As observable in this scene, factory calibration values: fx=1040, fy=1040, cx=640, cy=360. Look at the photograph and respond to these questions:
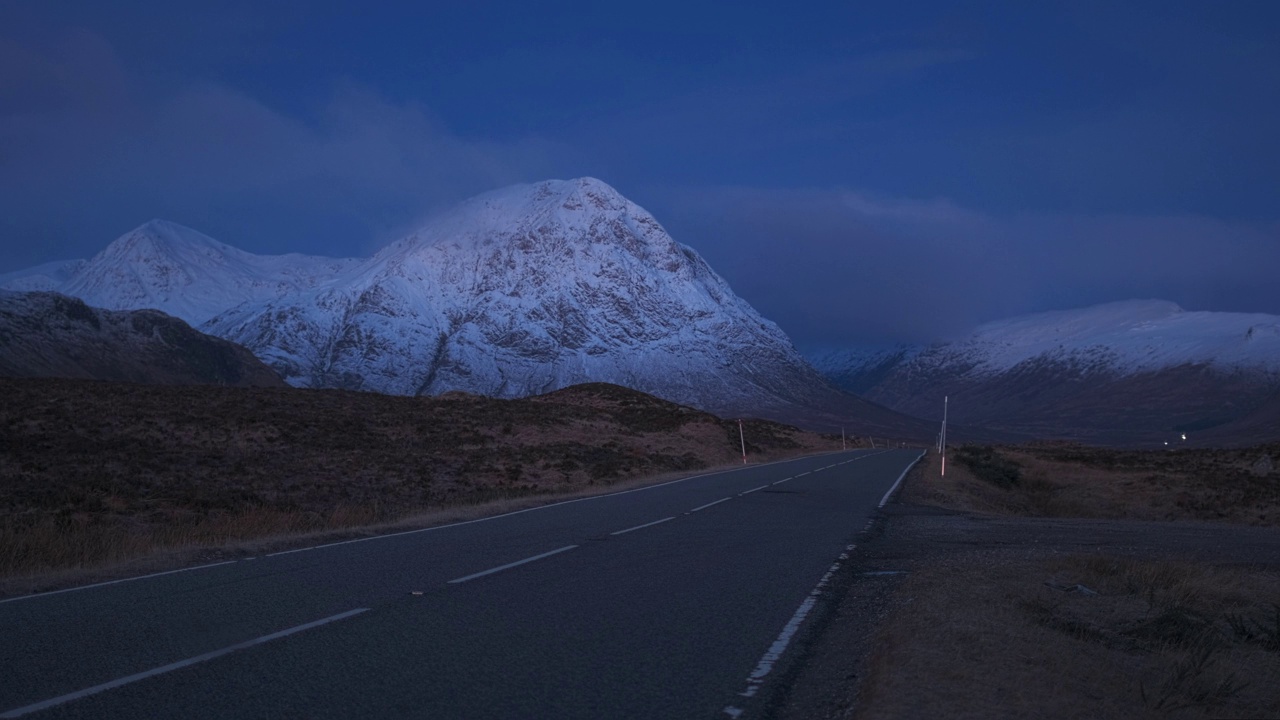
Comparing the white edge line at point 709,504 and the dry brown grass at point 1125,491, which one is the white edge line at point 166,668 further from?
the dry brown grass at point 1125,491

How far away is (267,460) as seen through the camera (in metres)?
30.9

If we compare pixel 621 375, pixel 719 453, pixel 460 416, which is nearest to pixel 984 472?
pixel 719 453

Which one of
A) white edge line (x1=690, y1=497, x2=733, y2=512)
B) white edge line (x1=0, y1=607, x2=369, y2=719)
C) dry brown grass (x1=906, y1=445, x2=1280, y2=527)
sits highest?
white edge line (x1=690, y1=497, x2=733, y2=512)

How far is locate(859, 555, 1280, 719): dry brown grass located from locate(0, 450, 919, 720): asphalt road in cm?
99

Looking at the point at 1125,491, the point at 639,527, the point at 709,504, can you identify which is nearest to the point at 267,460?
the point at 709,504

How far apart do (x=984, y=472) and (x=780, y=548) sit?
86.1 ft

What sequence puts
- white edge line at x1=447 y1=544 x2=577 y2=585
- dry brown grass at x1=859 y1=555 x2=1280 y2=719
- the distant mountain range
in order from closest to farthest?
1. dry brown grass at x1=859 y1=555 x2=1280 y2=719
2. white edge line at x1=447 y1=544 x2=577 y2=585
3. the distant mountain range

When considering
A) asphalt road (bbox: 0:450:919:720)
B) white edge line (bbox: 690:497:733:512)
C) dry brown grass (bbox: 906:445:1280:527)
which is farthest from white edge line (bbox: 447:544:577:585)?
dry brown grass (bbox: 906:445:1280:527)

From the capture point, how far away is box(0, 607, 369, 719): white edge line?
595 centimetres

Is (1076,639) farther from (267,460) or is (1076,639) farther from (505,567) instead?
(267,460)

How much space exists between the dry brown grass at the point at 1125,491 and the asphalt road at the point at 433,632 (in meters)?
14.5

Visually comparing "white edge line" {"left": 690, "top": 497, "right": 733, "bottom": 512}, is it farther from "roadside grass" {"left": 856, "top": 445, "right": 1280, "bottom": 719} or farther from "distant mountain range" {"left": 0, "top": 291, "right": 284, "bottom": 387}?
"distant mountain range" {"left": 0, "top": 291, "right": 284, "bottom": 387}

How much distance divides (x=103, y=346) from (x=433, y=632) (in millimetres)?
111819

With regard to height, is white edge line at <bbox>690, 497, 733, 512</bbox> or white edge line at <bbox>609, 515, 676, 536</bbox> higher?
white edge line at <bbox>690, 497, 733, 512</bbox>
